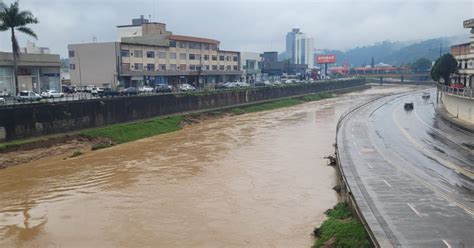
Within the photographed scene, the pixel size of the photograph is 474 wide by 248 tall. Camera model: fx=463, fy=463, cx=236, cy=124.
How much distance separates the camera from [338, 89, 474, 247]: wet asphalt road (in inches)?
654

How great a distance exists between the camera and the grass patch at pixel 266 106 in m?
75.1

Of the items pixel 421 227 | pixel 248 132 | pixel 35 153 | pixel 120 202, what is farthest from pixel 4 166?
pixel 421 227

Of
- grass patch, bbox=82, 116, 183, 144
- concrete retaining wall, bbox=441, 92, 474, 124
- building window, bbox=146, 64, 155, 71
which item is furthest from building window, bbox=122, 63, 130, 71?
concrete retaining wall, bbox=441, 92, 474, 124

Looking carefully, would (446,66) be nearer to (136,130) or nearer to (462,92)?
(462,92)

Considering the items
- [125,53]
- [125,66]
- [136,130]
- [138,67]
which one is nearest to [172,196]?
[136,130]

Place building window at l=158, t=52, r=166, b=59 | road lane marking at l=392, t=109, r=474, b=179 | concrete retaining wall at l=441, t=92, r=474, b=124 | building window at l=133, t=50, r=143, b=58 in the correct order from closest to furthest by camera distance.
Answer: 1. road lane marking at l=392, t=109, r=474, b=179
2. concrete retaining wall at l=441, t=92, r=474, b=124
3. building window at l=133, t=50, r=143, b=58
4. building window at l=158, t=52, r=166, b=59

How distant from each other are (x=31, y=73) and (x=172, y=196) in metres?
41.6

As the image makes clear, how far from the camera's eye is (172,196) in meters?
26.4

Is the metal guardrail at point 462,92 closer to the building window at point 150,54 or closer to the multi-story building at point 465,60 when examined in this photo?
the multi-story building at point 465,60

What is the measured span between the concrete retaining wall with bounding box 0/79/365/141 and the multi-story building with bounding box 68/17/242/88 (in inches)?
636

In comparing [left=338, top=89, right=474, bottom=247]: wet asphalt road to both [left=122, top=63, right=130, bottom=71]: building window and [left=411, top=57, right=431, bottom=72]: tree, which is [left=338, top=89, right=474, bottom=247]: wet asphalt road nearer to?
[left=122, top=63, right=130, bottom=71]: building window

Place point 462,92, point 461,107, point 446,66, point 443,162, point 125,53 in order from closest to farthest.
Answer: point 443,162 < point 462,92 < point 461,107 < point 446,66 < point 125,53

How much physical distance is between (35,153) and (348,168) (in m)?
25.4

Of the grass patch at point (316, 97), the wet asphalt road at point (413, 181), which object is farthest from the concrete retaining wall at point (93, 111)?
the grass patch at point (316, 97)
